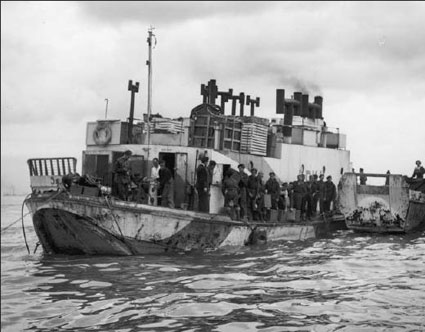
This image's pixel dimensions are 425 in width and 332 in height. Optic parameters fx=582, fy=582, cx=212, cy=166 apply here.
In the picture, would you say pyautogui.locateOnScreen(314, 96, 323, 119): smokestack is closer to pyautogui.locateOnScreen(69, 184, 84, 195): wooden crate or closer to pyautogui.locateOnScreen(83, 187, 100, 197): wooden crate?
pyautogui.locateOnScreen(83, 187, 100, 197): wooden crate

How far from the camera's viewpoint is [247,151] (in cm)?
1630

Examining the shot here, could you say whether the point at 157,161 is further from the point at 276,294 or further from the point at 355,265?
the point at 276,294

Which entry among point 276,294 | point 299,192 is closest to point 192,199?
point 299,192

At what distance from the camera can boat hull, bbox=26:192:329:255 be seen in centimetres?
1233

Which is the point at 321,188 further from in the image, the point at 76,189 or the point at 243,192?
the point at 76,189

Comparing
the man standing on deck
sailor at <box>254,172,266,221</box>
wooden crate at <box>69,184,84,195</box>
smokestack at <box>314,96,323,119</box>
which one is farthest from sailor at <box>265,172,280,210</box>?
smokestack at <box>314,96,323,119</box>

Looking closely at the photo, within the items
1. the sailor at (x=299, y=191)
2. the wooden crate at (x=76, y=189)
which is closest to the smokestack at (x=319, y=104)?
the sailor at (x=299, y=191)

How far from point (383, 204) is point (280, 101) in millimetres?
6196

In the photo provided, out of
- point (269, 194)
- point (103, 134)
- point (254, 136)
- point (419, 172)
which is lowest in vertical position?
point (269, 194)

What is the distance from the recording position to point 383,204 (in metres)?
18.8

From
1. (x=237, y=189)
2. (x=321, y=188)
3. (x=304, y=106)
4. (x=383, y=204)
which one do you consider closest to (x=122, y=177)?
(x=237, y=189)

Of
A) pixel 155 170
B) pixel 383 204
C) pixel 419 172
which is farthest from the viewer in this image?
pixel 383 204

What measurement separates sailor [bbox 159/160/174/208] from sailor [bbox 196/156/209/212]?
0.69 meters

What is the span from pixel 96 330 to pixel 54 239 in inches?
268
